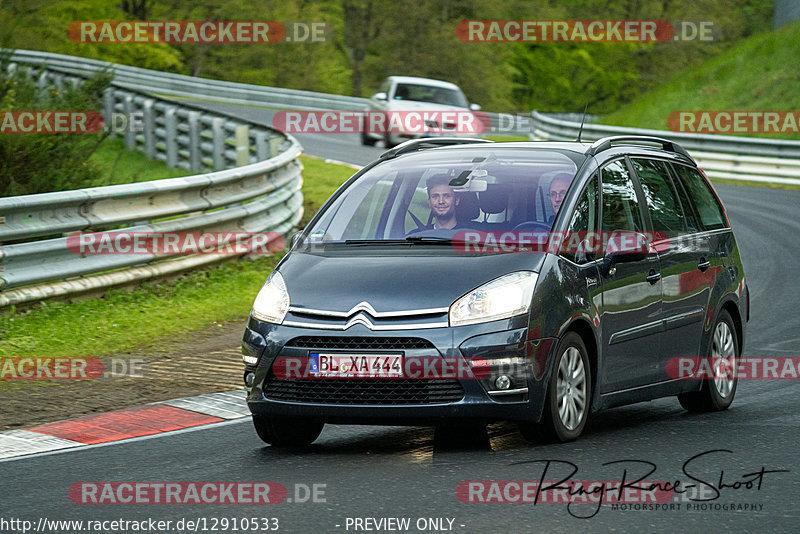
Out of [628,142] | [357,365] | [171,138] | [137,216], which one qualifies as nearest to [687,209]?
[628,142]

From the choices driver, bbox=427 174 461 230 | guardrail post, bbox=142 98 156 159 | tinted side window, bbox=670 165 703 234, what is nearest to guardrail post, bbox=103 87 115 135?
guardrail post, bbox=142 98 156 159

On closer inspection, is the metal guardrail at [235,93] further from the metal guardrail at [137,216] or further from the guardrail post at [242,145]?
the metal guardrail at [137,216]

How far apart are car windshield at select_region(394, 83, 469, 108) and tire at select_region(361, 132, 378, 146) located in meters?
1.48

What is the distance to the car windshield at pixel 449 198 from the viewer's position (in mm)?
7336

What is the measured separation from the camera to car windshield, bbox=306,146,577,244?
24.1 ft

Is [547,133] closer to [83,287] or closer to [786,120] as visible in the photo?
[786,120]

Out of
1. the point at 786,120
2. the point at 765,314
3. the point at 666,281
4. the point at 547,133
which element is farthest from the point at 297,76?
the point at 666,281

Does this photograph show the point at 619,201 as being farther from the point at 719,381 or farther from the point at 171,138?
the point at 171,138

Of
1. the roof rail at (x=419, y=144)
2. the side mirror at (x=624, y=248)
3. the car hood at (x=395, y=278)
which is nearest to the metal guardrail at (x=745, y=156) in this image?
the roof rail at (x=419, y=144)

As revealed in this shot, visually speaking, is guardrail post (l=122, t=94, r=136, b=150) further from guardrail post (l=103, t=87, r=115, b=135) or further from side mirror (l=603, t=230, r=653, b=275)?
side mirror (l=603, t=230, r=653, b=275)

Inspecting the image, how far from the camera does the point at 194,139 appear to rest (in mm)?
21438

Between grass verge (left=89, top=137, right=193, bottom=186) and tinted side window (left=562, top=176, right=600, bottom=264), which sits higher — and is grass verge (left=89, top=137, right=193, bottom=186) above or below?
below

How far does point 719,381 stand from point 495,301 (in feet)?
9.01

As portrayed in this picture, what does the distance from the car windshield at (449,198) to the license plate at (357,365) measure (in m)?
1.02
